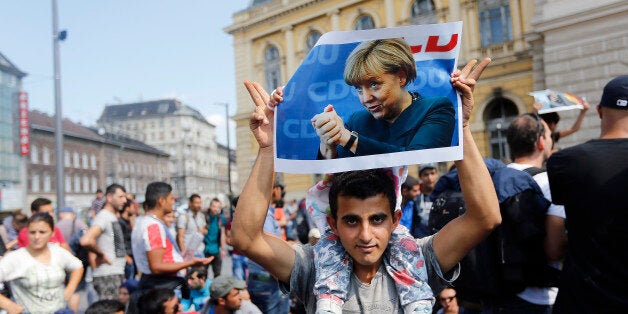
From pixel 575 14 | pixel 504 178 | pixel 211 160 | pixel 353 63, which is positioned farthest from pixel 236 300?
pixel 211 160

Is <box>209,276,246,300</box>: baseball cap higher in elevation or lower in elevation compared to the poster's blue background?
lower

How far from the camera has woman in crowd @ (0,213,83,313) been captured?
4.74m

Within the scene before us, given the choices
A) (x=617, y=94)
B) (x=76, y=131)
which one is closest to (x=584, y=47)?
(x=617, y=94)

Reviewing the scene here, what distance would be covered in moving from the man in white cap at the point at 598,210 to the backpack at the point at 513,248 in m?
0.35

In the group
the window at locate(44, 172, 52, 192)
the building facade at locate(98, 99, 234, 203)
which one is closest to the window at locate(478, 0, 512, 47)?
the window at locate(44, 172, 52, 192)

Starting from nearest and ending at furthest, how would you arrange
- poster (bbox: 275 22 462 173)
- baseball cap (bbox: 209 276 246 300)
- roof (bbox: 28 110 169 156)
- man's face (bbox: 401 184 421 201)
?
poster (bbox: 275 22 462 173) → baseball cap (bbox: 209 276 246 300) → man's face (bbox: 401 184 421 201) → roof (bbox: 28 110 169 156)

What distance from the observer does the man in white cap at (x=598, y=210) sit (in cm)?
247

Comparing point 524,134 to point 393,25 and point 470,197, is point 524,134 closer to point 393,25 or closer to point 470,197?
point 470,197

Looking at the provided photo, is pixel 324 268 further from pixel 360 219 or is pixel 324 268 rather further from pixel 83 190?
pixel 83 190

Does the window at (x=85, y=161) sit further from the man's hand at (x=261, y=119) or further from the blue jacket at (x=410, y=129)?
the blue jacket at (x=410, y=129)

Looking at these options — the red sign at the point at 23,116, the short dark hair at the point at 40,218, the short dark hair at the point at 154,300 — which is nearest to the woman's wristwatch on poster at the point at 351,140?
the short dark hair at the point at 154,300

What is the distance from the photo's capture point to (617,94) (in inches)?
104

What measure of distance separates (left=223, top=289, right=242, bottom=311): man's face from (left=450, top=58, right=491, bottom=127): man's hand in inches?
139

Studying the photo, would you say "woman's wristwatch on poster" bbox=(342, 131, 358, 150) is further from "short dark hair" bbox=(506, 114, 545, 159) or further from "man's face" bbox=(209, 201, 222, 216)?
"man's face" bbox=(209, 201, 222, 216)
